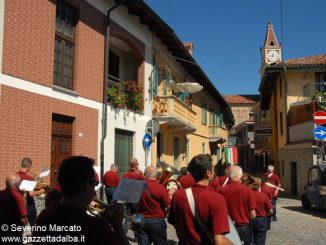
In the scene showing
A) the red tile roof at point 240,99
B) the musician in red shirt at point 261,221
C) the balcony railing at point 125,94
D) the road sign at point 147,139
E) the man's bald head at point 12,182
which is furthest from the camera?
the red tile roof at point 240,99

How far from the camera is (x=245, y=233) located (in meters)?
6.52

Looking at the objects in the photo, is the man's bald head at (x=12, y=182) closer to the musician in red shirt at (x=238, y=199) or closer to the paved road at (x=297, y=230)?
the musician in red shirt at (x=238, y=199)

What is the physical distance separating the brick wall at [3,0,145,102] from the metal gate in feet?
7.20

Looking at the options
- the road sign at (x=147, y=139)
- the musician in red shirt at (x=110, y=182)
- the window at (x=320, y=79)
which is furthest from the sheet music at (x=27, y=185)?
the window at (x=320, y=79)

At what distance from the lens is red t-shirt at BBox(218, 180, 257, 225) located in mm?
6344

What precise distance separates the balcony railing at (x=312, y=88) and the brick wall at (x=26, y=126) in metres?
19.1

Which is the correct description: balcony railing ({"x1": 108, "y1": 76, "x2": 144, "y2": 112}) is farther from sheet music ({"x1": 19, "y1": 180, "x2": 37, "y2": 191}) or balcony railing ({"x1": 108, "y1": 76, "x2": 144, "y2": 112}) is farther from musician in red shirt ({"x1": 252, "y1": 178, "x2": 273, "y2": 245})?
musician in red shirt ({"x1": 252, "y1": 178, "x2": 273, "y2": 245})

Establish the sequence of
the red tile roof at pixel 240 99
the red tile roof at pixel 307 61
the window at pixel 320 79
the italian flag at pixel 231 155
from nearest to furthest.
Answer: the red tile roof at pixel 307 61 < the window at pixel 320 79 < the italian flag at pixel 231 155 < the red tile roof at pixel 240 99

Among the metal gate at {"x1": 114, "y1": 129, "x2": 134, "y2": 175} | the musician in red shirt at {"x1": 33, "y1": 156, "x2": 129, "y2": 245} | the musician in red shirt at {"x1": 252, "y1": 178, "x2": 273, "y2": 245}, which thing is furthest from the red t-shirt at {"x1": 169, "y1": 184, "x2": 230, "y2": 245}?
the metal gate at {"x1": 114, "y1": 129, "x2": 134, "y2": 175}

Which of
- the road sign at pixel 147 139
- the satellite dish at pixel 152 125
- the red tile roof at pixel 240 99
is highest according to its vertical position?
the red tile roof at pixel 240 99

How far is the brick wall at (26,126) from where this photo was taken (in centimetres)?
949

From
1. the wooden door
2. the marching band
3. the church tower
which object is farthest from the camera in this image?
the church tower

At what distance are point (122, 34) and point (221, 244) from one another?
12688 mm

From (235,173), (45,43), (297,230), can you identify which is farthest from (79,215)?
(297,230)
